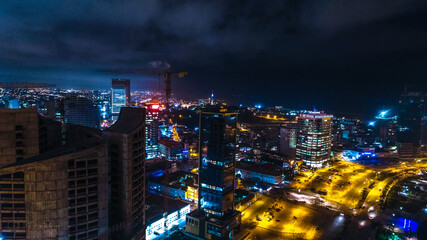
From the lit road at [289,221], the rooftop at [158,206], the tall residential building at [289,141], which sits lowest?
the lit road at [289,221]

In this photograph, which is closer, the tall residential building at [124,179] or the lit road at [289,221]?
the tall residential building at [124,179]

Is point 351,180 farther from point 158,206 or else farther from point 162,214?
point 162,214

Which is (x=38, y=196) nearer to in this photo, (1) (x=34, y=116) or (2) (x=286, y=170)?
(1) (x=34, y=116)

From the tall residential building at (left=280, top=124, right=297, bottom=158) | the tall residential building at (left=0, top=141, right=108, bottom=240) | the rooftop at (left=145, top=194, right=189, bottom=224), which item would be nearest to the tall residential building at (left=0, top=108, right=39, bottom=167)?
the tall residential building at (left=0, top=141, right=108, bottom=240)

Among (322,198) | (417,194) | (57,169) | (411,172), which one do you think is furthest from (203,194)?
(411,172)

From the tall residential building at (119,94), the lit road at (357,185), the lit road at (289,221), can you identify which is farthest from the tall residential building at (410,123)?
the tall residential building at (119,94)

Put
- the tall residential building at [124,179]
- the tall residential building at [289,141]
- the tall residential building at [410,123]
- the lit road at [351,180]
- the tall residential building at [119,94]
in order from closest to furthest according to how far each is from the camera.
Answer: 1. the tall residential building at [124,179]
2. the lit road at [351,180]
3. the tall residential building at [289,141]
4. the tall residential building at [410,123]
5. the tall residential building at [119,94]

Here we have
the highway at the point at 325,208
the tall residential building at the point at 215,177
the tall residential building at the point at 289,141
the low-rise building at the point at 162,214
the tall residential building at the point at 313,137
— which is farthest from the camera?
the tall residential building at the point at 289,141

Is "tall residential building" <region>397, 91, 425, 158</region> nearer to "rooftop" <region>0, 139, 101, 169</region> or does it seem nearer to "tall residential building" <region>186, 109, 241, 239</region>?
"tall residential building" <region>186, 109, 241, 239</region>

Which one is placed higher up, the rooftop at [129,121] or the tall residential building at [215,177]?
the rooftop at [129,121]

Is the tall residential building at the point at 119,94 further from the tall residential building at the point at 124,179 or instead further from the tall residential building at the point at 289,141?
the tall residential building at the point at 124,179
